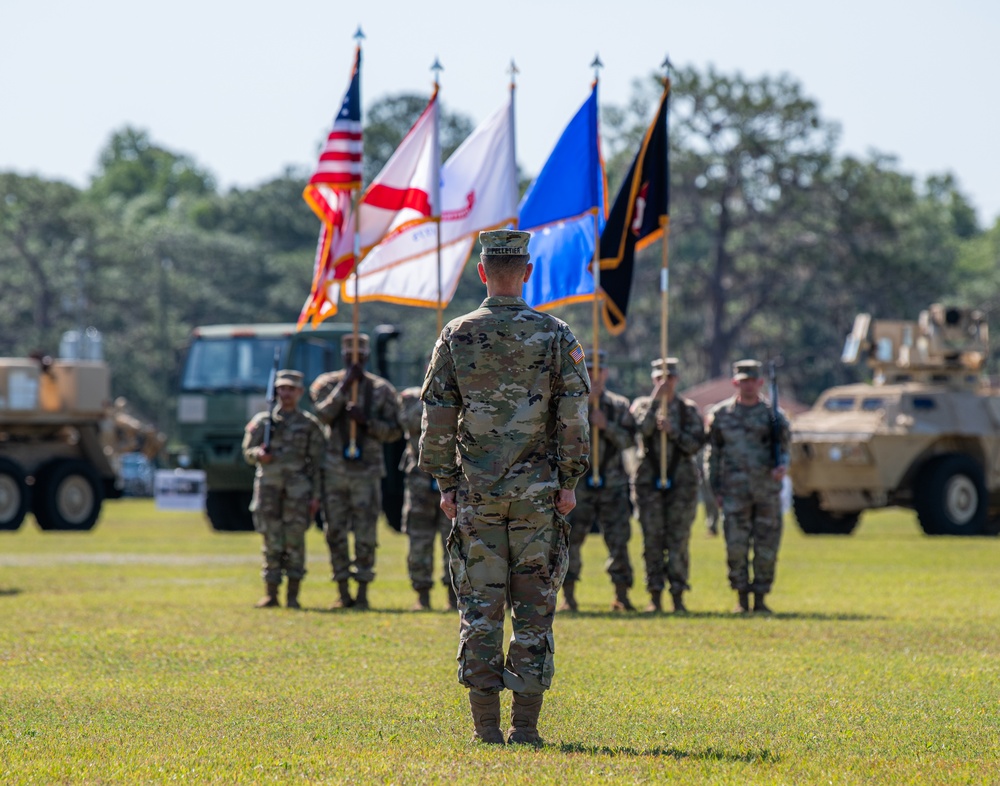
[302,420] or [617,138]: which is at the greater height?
[617,138]

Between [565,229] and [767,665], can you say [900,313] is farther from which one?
[767,665]

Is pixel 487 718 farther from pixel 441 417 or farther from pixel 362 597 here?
pixel 362 597

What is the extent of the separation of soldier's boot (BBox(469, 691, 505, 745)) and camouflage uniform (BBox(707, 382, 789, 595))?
21.5 feet

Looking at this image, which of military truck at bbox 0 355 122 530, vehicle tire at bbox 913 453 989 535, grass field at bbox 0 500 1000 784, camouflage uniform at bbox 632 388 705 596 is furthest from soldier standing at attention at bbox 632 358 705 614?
military truck at bbox 0 355 122 530

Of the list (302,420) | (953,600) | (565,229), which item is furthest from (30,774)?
(953,600)

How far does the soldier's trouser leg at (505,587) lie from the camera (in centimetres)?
775

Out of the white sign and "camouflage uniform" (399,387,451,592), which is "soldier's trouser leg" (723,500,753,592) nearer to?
"camouflage uniform" (399,387,451,592)

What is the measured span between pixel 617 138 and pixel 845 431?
3087 cm

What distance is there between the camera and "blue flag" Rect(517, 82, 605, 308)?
15320 millimetres

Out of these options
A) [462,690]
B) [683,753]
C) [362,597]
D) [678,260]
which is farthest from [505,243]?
[678,260]

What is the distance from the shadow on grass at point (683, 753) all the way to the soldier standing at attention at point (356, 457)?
7086 mm

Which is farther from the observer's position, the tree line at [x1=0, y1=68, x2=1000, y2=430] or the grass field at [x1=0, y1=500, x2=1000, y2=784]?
the tree line at [x1=0, y1=68, x2=1000, y2=430]

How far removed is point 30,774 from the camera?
7047mm

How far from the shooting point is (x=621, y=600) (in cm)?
1466
